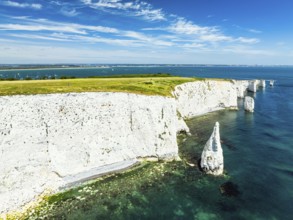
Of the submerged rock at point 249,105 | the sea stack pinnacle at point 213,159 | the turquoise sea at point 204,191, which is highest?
the submerged rock at point 249,105

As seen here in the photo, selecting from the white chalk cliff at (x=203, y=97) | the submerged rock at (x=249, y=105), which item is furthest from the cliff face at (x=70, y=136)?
the submerged rock at (x=249, y=105)

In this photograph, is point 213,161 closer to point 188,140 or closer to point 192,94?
point 188,140

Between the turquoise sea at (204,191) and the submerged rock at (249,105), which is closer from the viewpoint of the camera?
the turquoise sea at (204,191)

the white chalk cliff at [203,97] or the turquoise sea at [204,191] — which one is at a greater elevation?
the white chalk cliff at [203,97]

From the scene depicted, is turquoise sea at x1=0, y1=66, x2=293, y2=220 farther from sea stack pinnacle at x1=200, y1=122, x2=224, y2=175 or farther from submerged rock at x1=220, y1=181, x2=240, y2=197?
sea stack pinnacle at x1=200, y1=122, x2=224, y2=175

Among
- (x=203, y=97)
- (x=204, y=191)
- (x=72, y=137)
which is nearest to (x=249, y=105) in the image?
(x=203, y=97)

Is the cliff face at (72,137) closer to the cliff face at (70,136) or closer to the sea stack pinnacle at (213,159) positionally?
the cliff face at (70,136)

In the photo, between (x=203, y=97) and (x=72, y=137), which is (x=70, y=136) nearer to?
(x=72, y=137)

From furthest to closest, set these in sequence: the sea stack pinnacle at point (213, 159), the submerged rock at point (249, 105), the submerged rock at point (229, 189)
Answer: the submerged rock at point (249, 105), the sea stack pinnacle at point (213, 159), the submerged rock at point (229, 189)

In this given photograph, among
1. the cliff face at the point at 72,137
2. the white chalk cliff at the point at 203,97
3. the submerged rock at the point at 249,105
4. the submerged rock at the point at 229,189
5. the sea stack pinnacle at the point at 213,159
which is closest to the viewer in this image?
the cliff face at the point at 72,137
